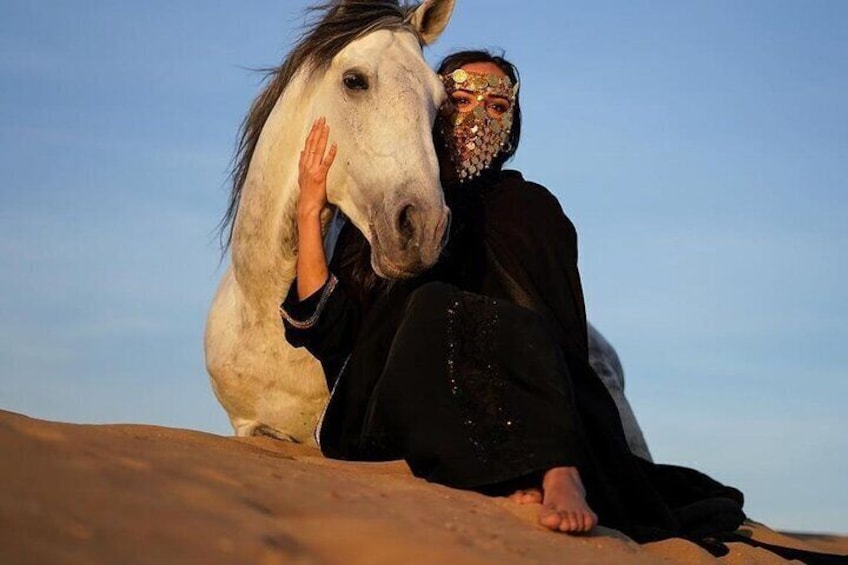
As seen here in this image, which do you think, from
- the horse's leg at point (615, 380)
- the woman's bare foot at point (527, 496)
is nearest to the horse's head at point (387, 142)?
the woman's bare foot at point (527, 496)

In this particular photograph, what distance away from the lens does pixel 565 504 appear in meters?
3.29

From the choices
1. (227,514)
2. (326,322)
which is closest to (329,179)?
(326,322)

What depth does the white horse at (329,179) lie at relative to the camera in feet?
15.5

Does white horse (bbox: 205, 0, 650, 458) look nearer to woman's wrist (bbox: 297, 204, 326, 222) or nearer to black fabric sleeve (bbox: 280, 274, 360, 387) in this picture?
woman's wrist (bbox: 297, 204, 326, 222)

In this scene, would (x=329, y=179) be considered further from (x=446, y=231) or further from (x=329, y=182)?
(x=446, y=231)

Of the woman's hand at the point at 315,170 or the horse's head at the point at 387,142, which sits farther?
the woman's hand at the point at 315,170

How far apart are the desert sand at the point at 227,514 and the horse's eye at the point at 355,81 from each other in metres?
1.97

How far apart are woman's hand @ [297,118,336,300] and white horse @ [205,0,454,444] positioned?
47mm

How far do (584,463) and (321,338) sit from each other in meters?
1.18

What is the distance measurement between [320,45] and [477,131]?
0.77 metres

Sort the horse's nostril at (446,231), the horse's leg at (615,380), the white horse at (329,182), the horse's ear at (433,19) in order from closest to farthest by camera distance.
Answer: the horse's nostril at (446,231), the white horse at (329,182), the horse's ear at (433,19), the horse's leg at (615,380)

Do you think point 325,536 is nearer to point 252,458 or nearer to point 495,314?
point 252,458

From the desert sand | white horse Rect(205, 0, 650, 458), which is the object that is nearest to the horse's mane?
white horse Rect(205, 0, 650, 458)

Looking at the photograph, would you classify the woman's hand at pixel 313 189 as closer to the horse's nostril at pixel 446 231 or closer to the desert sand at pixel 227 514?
the horse's nostril at pixel 446 231
